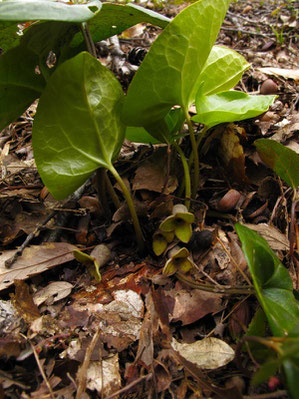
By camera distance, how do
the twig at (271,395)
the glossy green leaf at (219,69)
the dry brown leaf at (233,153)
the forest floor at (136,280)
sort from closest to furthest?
the twig at (271,395) → the forest floor at (136,280) → the glossy green leaf at (219,69) → the dry brown leaf at (233,153)

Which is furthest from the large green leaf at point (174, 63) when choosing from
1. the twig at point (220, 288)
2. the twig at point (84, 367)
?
the twig at point (84, 367)

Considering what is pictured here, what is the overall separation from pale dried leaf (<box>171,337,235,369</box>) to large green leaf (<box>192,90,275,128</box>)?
64 cm

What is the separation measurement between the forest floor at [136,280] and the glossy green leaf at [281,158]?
12cm

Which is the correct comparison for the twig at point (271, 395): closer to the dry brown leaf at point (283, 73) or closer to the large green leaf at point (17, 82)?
the large green leaf at point (17, 82)

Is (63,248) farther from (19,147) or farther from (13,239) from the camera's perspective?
(19,147)

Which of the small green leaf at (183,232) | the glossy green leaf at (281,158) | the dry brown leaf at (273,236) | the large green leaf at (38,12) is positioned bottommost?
the dry brown leaf at (273,236)

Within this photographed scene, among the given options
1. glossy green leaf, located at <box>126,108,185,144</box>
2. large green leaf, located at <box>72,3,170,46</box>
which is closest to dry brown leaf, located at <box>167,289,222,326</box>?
glossy green leaf, located at <box>126,108,185,144</box>

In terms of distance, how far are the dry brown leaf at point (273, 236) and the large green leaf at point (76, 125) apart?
1.83ft

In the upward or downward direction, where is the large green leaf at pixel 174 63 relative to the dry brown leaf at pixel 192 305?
upward

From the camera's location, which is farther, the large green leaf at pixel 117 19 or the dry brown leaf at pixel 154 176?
the dry brown leaf at pixel 154 176

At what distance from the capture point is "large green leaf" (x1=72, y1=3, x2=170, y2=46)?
810mm

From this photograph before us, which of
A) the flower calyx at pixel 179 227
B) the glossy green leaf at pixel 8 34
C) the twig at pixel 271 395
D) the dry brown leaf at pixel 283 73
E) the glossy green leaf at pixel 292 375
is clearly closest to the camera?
the glossy green leaf at pixel 292 375

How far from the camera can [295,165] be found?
3.07 ft

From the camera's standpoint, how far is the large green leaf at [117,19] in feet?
2.66
